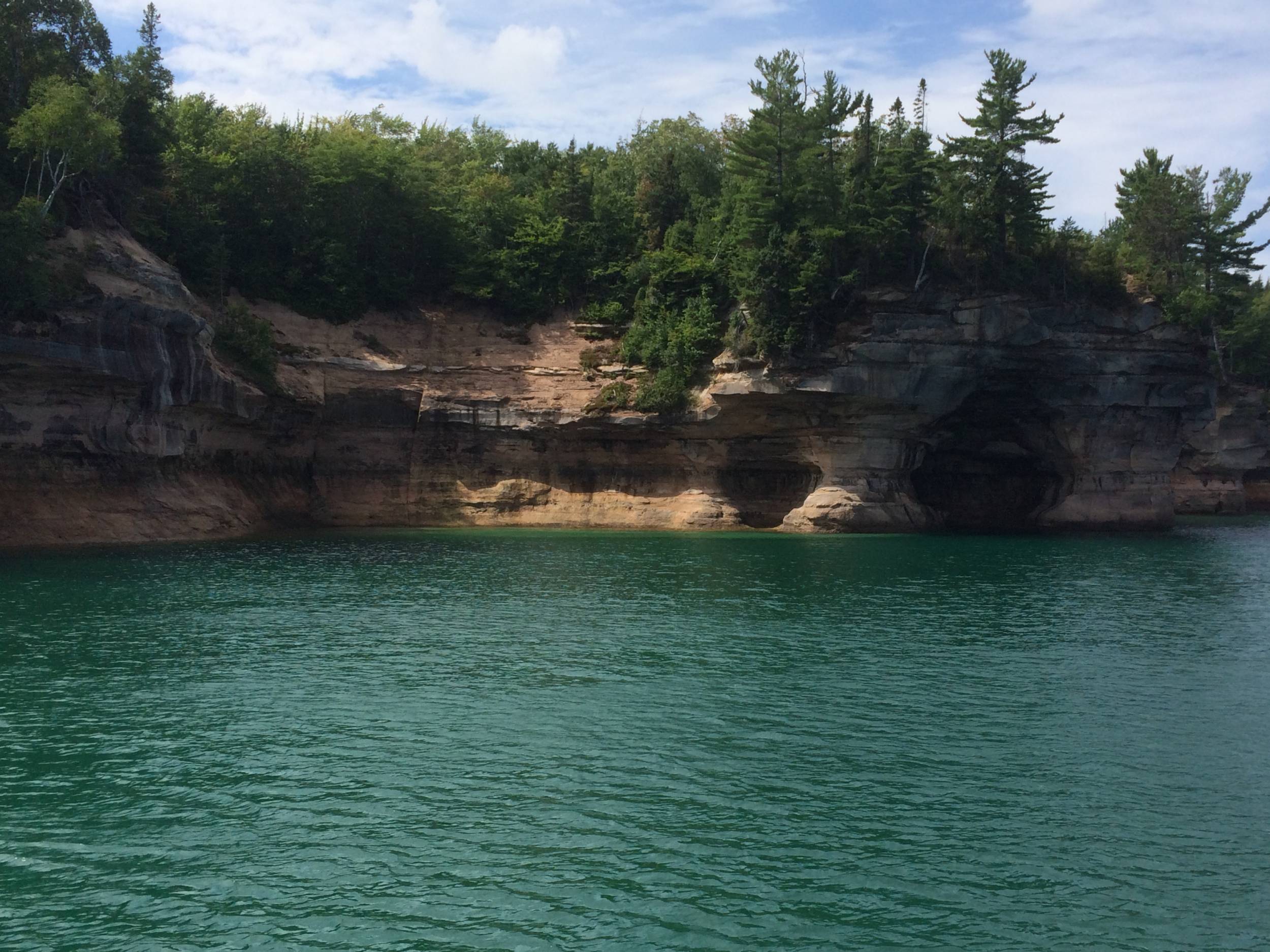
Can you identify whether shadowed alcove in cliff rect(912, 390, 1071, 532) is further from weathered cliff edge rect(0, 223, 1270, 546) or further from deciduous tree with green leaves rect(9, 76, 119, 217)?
deciduous tree with green leaves rect(9, 76, 119, 217)

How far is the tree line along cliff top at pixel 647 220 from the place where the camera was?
49656mm

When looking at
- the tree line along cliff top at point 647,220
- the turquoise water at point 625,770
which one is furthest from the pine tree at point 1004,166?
the turquoise water at point 625,770

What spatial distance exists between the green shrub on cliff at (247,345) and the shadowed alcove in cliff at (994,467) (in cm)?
3422

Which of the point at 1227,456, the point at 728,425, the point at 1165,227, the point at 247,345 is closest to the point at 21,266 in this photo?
the point at 247,345

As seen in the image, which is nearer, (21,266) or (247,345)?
(21,266)

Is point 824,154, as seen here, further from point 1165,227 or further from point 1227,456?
point 1227,456

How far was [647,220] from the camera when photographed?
63312mm

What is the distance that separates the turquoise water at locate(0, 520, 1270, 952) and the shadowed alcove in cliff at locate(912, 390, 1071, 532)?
26429mm

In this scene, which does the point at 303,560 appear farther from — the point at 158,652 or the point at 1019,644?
the point at 1019,644

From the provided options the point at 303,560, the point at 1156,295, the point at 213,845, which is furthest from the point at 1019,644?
the point at 1156,295

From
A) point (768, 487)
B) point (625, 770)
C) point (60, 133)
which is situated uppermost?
point (60, 133)

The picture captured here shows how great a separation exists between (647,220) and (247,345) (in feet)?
83.4

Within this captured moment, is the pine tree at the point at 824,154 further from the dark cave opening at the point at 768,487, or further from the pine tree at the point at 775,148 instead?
the dark cave opening at the point at 768,487

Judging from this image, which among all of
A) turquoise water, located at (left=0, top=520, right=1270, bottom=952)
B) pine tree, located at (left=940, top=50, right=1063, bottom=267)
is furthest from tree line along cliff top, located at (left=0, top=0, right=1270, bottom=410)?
turquoise water, located at (left=0, top=520, right=1270, bottom=952)
